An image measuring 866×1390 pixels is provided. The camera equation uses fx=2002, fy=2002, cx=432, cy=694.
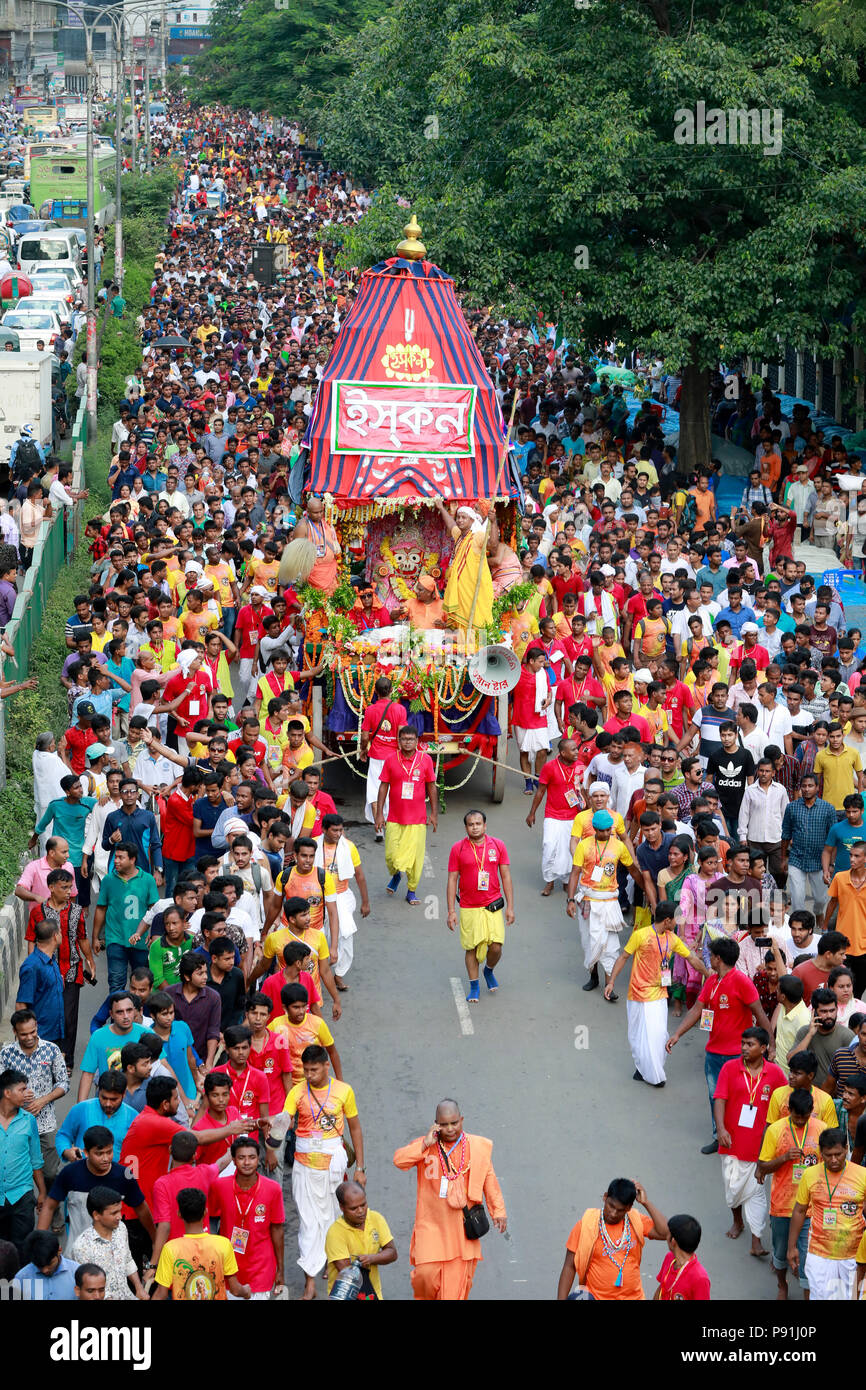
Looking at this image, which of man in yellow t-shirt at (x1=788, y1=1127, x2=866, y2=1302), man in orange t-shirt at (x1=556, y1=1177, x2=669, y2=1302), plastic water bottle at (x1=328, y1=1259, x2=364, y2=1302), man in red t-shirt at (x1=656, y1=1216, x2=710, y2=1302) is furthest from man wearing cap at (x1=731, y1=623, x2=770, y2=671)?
plastic water bottle at (x1=328, y1=1259, x2=364, y2=1302)

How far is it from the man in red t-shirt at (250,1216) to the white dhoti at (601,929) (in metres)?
4.65

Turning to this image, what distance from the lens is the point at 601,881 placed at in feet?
42.3

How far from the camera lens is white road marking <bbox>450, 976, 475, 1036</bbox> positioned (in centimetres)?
1249

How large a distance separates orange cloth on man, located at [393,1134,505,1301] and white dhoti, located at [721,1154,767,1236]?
1826 millimetres

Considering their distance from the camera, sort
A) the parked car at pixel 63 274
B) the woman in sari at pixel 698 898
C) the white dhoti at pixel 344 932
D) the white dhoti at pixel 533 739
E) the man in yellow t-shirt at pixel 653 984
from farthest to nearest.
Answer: the parked car at pixel 63 274 → the white dhoti at pixel 533 739 → the white dhoti at pixel 344 932 → the woman in sari at pixel 698 898 → the man in yellow t-shirt at pixel 653 984

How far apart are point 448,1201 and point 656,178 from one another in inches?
745

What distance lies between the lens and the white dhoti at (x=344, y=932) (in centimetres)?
1240

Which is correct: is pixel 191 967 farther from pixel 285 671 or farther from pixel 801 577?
pixel 801 577

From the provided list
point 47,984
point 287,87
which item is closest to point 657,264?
point 47,984

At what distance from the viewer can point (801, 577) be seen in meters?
18.8

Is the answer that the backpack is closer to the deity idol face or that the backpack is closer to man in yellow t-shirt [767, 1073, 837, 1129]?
the deity idol face

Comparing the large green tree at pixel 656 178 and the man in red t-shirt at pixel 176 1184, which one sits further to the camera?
the large green tree at pixel 656 178

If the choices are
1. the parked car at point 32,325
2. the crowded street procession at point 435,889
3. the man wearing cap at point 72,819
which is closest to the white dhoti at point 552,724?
the crowded street procession at point 435,889

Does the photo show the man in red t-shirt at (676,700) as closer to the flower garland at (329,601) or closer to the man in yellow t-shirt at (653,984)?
the flower garland at (329,601)
